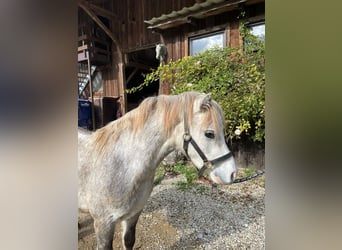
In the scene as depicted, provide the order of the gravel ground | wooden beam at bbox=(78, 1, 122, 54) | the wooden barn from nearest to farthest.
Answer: wooden beam at bbox=(78, 1, 122, 54), the wooden barn, the gravel ground

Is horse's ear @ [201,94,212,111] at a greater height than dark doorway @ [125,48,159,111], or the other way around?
dark doorway @ [125,48,159,111]

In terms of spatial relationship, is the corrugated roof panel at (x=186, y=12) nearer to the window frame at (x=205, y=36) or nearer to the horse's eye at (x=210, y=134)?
the window frame at (x=205, y=36)

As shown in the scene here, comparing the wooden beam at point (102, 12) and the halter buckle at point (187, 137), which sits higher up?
the wooden beam at point (102, 12)

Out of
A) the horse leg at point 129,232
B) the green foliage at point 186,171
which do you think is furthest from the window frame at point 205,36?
the horse leg at point 129,232

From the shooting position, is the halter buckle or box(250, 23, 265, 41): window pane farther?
box(250, 23, 265, 41): window pane

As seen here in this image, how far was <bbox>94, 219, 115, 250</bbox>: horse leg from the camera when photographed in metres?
Result: 0.68

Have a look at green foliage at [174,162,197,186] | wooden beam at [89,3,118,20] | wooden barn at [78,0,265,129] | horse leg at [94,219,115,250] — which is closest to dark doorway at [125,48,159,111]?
wooden barn at [78,0,265,129]

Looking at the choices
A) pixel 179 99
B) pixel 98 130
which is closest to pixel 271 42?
pixel 179 99

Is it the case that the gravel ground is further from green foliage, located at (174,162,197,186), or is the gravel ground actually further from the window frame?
the window frame

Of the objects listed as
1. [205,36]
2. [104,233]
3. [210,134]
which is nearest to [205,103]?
[210,134]

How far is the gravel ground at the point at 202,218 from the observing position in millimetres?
820

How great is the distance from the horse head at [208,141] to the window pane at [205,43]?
0.91 feet

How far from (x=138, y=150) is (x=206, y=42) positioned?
1.55 feet
